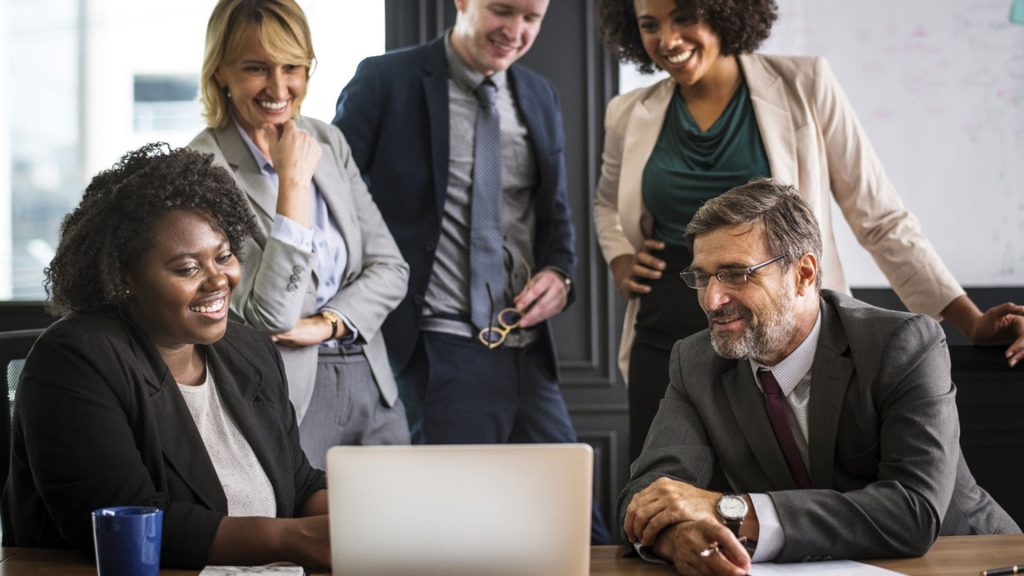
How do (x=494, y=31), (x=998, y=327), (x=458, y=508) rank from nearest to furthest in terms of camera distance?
(x=458, y=508), (x=998, y=327), (x=494, y=31)

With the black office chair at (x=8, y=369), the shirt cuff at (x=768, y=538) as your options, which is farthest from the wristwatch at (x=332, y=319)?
the shirt cuff at (x=768, y=538)

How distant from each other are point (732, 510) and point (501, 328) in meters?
1.42

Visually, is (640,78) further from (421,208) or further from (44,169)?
(44,169)

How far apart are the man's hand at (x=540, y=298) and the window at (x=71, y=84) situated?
1.33 meters

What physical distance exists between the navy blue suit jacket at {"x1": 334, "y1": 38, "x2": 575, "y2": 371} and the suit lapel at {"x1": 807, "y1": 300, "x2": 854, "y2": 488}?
1275mm

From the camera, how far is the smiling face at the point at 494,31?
2.99m

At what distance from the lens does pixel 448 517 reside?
1308 mm

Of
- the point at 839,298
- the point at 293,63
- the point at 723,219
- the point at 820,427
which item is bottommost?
the point at 820,427

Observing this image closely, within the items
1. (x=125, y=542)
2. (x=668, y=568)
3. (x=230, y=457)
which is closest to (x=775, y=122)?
(x=668, y=568)

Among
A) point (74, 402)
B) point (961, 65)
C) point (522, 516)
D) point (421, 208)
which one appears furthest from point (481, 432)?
point (961, 65)

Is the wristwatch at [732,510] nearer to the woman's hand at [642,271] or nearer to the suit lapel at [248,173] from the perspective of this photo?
the woman's hand at [642,271]

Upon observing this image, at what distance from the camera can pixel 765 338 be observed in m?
2.06

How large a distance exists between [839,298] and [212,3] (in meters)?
2.75

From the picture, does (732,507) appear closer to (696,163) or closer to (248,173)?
(696,163)
